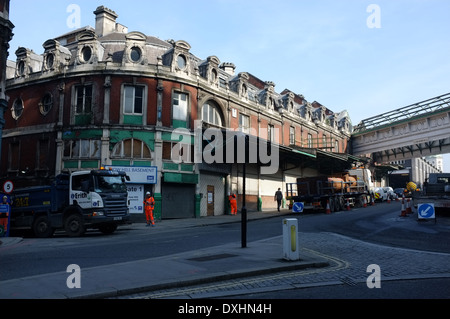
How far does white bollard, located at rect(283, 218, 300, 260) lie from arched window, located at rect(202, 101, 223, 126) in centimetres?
2112

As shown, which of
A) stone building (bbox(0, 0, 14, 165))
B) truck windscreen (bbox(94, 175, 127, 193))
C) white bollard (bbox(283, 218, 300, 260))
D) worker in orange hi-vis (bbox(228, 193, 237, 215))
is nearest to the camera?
white bollard (bbox(283, 218, 300, 260))

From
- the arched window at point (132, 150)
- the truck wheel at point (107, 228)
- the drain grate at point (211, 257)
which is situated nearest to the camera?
the drain grate at point (211, 257)

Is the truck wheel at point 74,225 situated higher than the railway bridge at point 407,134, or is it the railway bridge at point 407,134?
the railway bridge at point 407,134

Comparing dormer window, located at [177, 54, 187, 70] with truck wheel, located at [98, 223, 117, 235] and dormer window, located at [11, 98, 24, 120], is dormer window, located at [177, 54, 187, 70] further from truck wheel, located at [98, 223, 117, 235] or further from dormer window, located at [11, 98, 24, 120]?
truck wheel, located at [98, 223, 117, 235]

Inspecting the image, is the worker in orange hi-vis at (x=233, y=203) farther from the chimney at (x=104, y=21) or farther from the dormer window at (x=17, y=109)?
the dormer window at (x=17, y=109)

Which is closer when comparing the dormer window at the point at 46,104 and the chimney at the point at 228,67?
the dormer window at the point at 46,104

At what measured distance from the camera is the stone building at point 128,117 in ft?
83.8

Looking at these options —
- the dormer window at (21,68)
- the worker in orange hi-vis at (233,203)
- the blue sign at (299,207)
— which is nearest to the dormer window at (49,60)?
the dormer window at (21,68)

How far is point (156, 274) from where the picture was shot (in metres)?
7.21

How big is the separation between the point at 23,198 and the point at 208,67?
1699 cm

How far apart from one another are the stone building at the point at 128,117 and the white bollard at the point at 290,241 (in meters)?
17.5

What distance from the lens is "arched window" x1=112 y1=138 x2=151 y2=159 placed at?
83.2 feet

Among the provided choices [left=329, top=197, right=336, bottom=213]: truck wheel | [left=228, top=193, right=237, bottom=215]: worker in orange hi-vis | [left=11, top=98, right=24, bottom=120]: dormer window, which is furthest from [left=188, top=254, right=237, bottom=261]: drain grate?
[left=11, top=98, right=24, bottom=120]: dormer window

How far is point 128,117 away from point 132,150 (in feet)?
7.33
